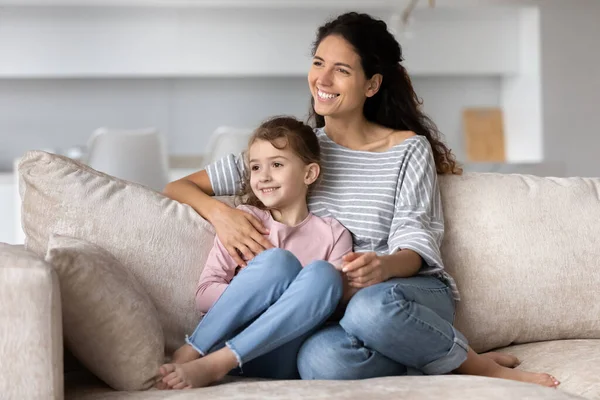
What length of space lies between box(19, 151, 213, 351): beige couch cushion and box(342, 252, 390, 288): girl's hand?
1.22ft

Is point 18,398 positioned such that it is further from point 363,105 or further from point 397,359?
point 363,105

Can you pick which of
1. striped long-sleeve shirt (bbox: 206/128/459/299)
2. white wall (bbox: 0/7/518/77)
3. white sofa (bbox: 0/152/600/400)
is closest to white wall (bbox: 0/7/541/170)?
white wall (bbox: 0/7/518/77)

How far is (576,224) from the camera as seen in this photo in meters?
2.21

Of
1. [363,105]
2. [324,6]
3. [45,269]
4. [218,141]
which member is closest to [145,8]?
[324,6]

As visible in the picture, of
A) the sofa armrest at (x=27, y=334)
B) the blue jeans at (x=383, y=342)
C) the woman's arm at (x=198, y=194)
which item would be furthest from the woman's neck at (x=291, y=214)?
the sofa armrest at (x=27, y=334)

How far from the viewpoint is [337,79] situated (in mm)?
2254

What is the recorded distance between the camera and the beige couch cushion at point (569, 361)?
175 cm

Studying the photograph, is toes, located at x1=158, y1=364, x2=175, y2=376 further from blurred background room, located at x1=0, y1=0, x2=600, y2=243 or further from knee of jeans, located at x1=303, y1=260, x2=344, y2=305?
blurred background room, located at x1=0, y1=0, x2=600, y2=243

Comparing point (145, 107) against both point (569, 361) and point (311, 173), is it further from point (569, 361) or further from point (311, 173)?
point (569, 361)

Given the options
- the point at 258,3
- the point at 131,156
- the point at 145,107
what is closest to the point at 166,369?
the point at 131,156

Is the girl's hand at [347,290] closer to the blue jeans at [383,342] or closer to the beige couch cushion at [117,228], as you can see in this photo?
the blue jeans at [383,342]

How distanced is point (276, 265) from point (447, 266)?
52 cm

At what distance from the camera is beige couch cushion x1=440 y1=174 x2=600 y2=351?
6.97 ft

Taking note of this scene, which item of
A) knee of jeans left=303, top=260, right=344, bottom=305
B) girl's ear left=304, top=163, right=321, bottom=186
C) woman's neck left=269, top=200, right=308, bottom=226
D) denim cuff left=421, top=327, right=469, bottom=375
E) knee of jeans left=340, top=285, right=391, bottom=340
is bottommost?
denim cuff left=421, top=327, right=469, bottom=375
